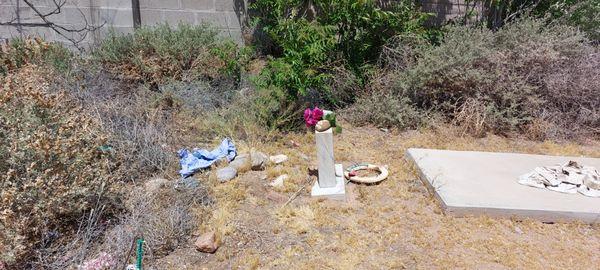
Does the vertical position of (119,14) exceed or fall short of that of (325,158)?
it exceeds it

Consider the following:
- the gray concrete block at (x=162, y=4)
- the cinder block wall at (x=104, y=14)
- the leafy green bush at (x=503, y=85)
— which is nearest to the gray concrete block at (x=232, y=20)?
the cinder block wall at (x=104, y=14)

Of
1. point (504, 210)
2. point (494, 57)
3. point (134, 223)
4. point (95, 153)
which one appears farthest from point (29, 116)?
point (494, 57)

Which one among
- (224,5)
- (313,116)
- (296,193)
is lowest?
(296,193)

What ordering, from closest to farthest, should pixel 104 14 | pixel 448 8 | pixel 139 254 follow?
pixel 139 254, pixel 104 14, pixel 448 8

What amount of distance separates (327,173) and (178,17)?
12.6 feet

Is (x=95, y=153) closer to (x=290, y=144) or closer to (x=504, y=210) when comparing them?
(x=290, y=144)

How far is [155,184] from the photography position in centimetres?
322

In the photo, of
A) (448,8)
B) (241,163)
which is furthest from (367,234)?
(448,8)

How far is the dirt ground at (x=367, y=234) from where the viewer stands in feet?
8.49

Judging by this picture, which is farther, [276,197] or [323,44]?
[323,44]

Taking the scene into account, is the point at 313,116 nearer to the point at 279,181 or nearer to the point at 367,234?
the point at 279,181

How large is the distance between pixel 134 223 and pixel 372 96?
3.18 metres

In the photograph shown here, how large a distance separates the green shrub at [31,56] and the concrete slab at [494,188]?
12.7ft

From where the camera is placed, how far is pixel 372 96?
16.5 feet
